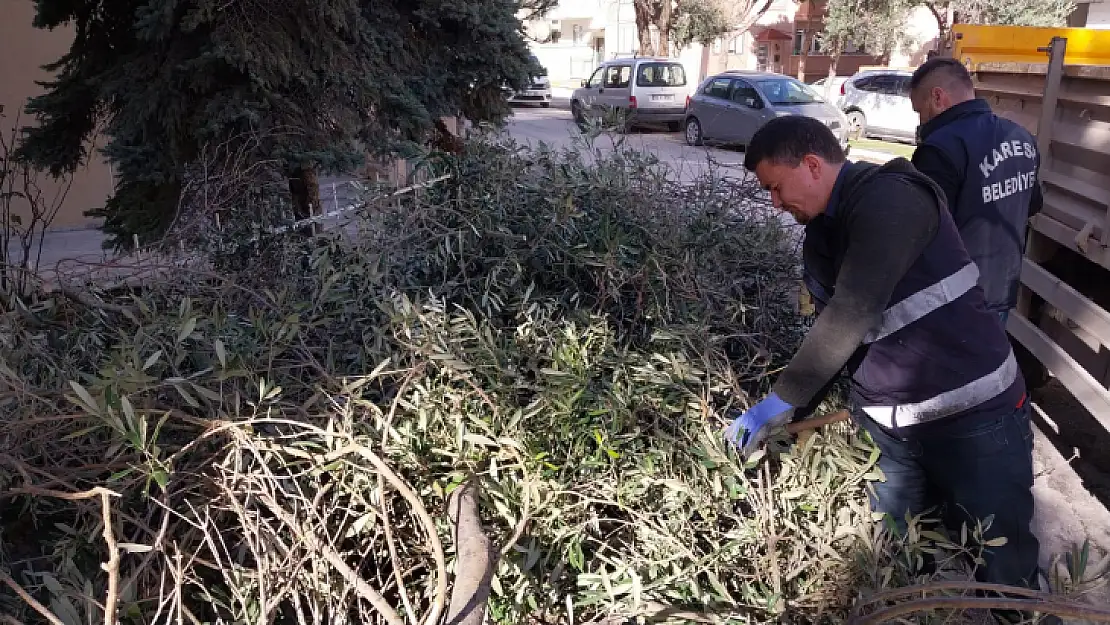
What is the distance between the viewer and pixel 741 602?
2072 mm

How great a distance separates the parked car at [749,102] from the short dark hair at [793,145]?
12.3 m

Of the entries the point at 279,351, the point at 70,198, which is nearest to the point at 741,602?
the point at 279,351

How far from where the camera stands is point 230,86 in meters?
4.27

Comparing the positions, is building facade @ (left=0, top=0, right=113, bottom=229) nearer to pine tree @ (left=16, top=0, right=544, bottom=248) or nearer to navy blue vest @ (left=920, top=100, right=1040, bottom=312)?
pine tree @ (left=16, top=0, right=544, bottom=248)

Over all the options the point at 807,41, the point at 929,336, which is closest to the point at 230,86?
the point at 929,336

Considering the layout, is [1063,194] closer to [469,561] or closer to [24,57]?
[469,561]

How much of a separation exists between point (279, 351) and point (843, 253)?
170cm

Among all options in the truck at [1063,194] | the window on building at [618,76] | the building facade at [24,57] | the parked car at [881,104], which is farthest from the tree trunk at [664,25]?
the truck at [1063,194]

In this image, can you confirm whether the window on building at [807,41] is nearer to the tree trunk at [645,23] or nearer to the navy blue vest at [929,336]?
the tree trunk at [645,23]

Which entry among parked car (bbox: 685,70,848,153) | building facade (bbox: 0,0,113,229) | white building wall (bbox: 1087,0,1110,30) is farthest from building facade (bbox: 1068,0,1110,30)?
building facade (bbox: 0,0,113,229)

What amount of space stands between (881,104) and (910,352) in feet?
56.9

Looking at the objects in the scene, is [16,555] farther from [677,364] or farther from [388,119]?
[388,119]

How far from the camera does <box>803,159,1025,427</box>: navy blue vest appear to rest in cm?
225

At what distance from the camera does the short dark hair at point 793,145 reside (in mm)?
2287
